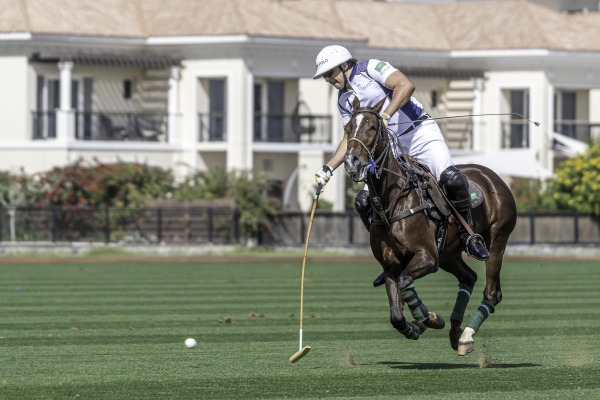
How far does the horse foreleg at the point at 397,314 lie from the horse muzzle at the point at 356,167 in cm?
107

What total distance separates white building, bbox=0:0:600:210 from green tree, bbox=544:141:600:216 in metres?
3.36

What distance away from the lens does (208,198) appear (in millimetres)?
40750

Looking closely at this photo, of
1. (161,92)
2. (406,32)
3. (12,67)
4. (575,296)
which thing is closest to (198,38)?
(161,92)

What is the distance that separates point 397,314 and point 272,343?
2.89 meters

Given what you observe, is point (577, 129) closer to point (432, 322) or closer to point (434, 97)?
point (434, 97)

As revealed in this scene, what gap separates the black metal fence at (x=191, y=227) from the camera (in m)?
38.6

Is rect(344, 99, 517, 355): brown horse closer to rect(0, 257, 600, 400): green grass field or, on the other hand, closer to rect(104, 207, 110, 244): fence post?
rect(0, 257, 600, 400): green grass field

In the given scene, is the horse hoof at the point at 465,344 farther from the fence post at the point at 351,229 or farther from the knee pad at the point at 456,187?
the fence post at the point at 351,229

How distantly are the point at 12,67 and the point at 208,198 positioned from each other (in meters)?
9.41

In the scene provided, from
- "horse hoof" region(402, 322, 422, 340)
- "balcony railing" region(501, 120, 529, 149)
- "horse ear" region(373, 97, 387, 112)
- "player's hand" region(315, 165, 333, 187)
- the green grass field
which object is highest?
"balcony railing" region(501, 120, 529, 149)

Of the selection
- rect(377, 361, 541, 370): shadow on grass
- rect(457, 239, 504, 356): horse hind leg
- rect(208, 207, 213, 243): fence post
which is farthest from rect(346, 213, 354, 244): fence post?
rect(377, 361, 541, 370): shadow on grass

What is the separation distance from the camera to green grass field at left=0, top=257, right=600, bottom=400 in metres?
10.6

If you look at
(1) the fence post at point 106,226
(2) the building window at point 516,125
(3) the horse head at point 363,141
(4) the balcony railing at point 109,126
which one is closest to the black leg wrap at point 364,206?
(3) the horse head at point 363,141

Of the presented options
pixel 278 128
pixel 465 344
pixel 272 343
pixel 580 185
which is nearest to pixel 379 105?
pixel 465 344
